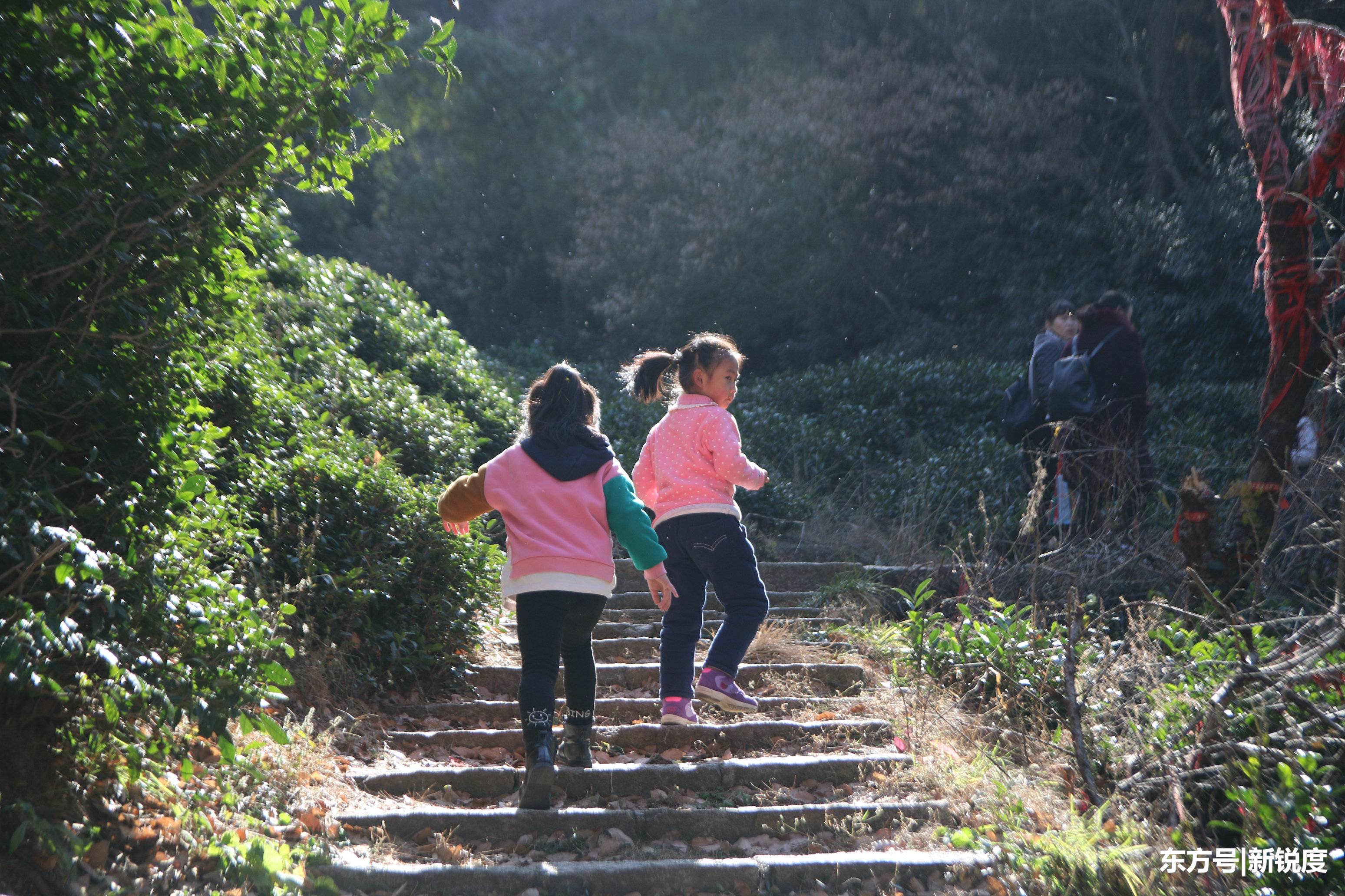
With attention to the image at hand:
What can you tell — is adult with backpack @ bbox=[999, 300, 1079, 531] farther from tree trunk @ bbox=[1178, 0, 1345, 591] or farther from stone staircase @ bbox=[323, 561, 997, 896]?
stone staircase @ bbox=[323, 561, 997, 896]

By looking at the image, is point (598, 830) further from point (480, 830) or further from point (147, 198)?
point (147, 198)

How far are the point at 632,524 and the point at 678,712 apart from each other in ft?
3.06

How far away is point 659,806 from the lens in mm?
3654

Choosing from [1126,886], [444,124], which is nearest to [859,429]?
[1126,886]

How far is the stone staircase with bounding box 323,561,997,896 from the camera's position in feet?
9.73

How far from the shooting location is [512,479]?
370cm

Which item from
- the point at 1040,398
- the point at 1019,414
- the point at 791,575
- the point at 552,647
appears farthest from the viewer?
the point at 791,575

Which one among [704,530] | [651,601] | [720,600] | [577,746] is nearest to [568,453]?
[704,530]

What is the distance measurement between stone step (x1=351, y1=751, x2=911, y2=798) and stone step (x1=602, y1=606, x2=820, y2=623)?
2.36 metres

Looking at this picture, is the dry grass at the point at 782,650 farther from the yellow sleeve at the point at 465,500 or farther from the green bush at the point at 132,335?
the green bush at the point at 132,335

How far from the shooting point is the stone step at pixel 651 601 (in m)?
6.71

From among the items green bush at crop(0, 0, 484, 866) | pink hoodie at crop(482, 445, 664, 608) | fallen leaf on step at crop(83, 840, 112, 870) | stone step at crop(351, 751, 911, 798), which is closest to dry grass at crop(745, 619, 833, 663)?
stone step at crop(351, 751, 911, 798)

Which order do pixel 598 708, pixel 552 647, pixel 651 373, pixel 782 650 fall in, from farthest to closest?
1. pixel 782 650
2. pixel 598 708
3. pixel 651 373
4. pixel 552 647

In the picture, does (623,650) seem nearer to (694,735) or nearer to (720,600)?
(694,735)
